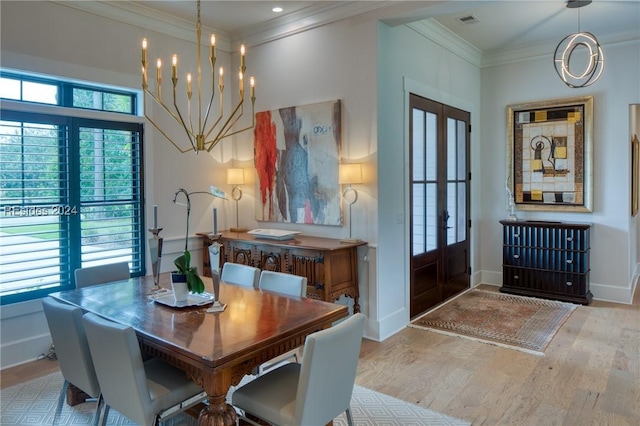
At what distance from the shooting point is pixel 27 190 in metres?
3.69

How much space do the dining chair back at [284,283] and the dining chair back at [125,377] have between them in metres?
0.93

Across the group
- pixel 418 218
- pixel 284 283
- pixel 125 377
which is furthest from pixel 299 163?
pixel 125 377

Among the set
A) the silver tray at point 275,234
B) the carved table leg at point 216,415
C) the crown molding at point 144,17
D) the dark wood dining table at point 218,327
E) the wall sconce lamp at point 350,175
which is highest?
the crown molding at point 144,17

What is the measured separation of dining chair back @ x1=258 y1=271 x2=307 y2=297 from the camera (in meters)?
2.96

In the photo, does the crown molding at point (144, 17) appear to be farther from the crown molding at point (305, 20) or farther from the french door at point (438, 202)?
the french door at point (438, 202)

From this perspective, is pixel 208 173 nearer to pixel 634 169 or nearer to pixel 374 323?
pixel 374 323

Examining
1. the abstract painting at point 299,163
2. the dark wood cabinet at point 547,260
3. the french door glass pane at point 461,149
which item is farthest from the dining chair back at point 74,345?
the dark wood cabinet at point 547,260

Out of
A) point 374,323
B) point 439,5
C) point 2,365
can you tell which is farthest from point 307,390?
point 439,5

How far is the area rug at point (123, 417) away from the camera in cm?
281

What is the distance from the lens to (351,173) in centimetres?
411

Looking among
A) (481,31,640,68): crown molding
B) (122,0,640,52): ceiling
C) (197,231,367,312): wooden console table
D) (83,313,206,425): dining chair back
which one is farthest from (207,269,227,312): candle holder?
(481,31,640,68): crown molding

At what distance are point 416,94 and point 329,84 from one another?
943 millimetres

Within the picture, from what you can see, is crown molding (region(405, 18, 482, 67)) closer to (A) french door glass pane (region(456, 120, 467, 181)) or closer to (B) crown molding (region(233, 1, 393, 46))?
(B) crown molding (region(233, 1, 393, 46))

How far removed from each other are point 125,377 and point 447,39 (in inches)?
191
